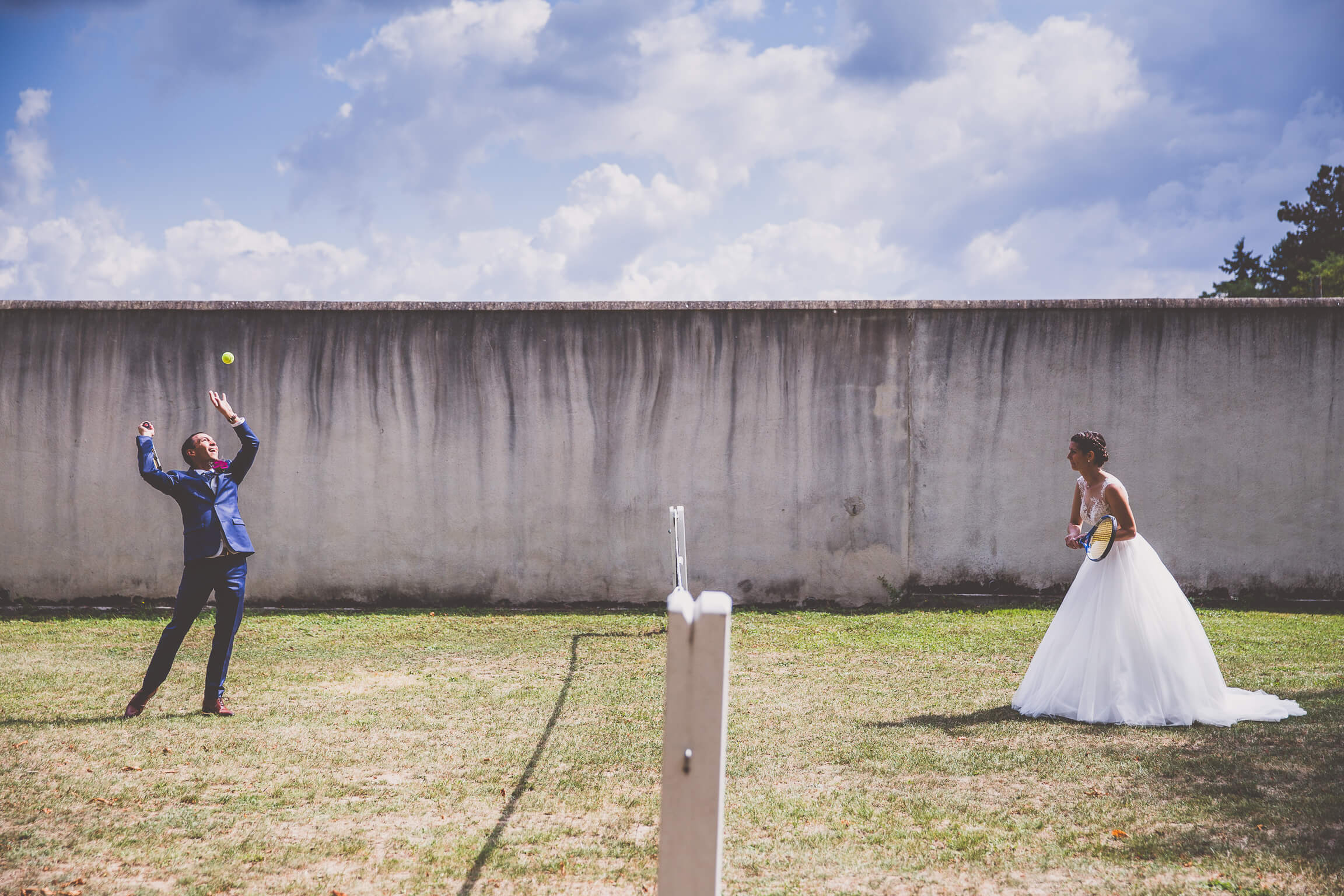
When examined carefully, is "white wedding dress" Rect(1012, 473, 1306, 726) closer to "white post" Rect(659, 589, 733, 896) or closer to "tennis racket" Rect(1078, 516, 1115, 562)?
"tennis racket" Rect(1078, 516, 1115, 562)

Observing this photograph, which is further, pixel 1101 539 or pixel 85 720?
pixel 1101 539

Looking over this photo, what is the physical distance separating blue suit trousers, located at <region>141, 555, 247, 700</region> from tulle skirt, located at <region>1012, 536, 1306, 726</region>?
216 inches

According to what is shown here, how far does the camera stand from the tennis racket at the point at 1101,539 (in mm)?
6578

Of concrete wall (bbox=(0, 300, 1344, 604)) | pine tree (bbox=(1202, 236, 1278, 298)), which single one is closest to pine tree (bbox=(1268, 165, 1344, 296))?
pine tree (bbox=(1202, 236, 1278, 298))

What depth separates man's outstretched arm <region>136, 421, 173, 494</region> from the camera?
6.32m

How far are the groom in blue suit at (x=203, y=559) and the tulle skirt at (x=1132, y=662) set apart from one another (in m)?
5.50

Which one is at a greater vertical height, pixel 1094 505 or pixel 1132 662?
pixel 1094 505

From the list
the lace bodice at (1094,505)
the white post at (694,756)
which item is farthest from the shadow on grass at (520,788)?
the lace bodice at (1094,505)

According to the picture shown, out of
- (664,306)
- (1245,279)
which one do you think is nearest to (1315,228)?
(1245,279)

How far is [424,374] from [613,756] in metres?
7.19

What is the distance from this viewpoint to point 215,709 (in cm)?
643

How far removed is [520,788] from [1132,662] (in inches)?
162

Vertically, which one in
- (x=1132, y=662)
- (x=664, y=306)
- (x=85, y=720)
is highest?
(x=664, y=306)

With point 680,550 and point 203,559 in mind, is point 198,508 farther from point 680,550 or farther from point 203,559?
point 680,550
